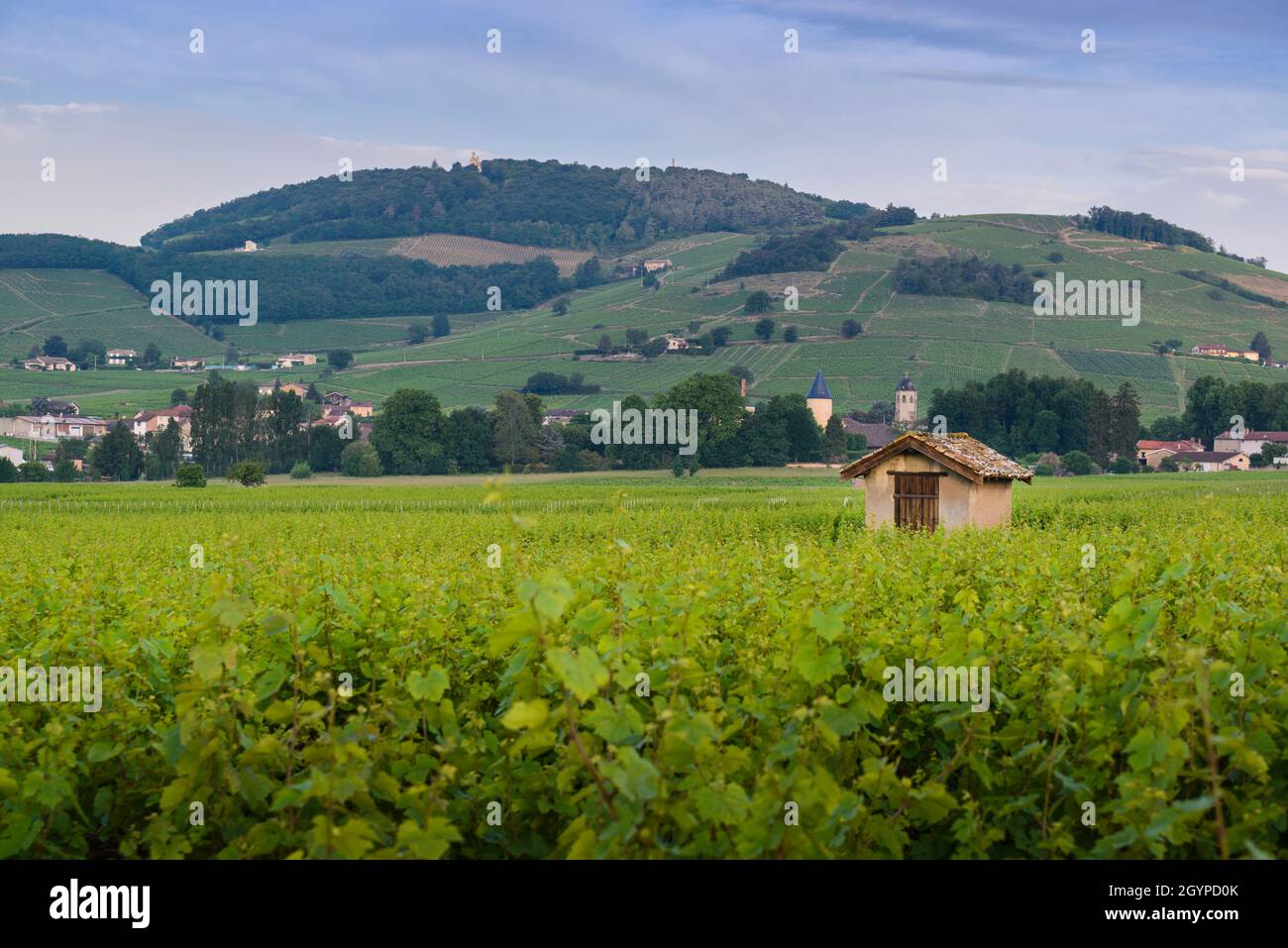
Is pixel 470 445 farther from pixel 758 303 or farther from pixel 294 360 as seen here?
pixel 294 360

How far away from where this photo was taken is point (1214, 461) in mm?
102000

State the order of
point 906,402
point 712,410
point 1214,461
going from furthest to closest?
point 906,402 < point 1214,461 < point 712,410

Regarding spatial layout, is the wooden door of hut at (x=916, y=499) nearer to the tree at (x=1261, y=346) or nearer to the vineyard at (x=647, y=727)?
the vineyard at (x=647, y=727)

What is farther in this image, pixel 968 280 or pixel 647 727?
pixel 968 280

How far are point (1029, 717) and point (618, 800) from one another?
264 cm

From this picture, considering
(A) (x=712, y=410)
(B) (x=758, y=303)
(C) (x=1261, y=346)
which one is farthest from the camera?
(B) (x=758, y=303)

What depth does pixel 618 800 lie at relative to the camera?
5086 mm

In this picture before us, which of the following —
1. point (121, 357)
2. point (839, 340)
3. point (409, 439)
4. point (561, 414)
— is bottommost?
point (409, 439)

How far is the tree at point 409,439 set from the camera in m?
99.3

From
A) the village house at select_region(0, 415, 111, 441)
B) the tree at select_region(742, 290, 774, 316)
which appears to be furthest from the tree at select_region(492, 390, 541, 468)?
the tree at select_region(742, 290, 774, 316)

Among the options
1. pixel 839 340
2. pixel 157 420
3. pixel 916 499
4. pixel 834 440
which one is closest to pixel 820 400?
pixel 834 440

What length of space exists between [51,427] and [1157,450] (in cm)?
10526

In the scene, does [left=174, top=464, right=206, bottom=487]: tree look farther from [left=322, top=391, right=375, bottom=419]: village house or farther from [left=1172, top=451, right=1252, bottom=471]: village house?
[left=1172, top=451, right=1252, bottom=471]: village house
